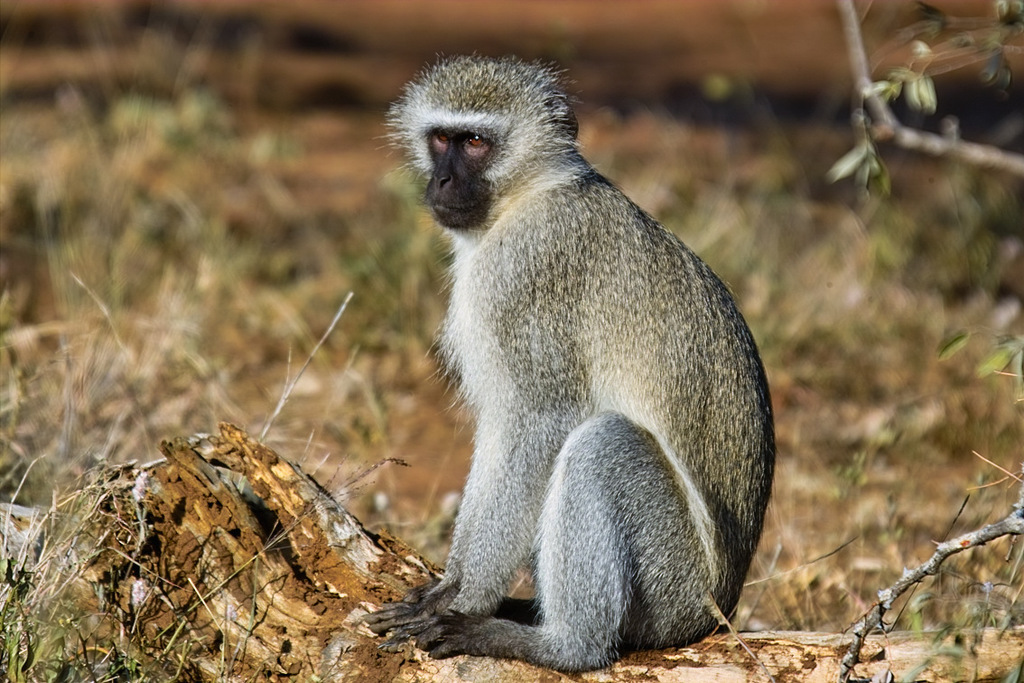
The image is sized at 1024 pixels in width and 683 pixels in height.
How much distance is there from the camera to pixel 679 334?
13.6 feet

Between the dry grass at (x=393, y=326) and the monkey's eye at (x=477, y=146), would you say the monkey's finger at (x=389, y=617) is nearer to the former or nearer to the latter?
the dry grass at (x=393, y=326)

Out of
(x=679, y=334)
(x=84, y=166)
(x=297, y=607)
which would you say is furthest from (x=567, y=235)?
(x=84, y=166)

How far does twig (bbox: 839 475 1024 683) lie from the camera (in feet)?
9.96

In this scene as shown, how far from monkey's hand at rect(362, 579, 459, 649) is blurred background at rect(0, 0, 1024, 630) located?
0.43 metres

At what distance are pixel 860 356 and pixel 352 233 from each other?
12.5 feet

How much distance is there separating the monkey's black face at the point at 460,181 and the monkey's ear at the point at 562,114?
320 mm

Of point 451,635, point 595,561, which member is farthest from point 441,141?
point 451,635

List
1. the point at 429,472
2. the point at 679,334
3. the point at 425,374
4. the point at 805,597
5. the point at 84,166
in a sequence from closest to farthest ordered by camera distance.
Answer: the point at 679,334 < the point at 805,597 < the point at 429,472 < the point at 425,374 < the point at 84,166

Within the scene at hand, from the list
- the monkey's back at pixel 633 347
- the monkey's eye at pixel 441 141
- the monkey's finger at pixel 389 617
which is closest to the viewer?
the monkey's finger at pixel 389 617

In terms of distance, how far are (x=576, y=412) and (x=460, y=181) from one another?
1016 mm

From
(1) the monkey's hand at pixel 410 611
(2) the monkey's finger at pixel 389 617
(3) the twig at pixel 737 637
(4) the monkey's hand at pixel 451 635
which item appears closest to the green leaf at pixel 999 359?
(3) the twig at pixel 737 637

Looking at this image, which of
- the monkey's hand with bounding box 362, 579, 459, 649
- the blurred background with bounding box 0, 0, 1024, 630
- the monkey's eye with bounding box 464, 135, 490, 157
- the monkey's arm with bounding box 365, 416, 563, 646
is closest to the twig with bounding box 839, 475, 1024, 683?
the blurred background with bounding box 0, 0, 1024, 630

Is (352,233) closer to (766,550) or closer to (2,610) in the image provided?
(766,550)

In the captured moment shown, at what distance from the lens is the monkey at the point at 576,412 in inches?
149
